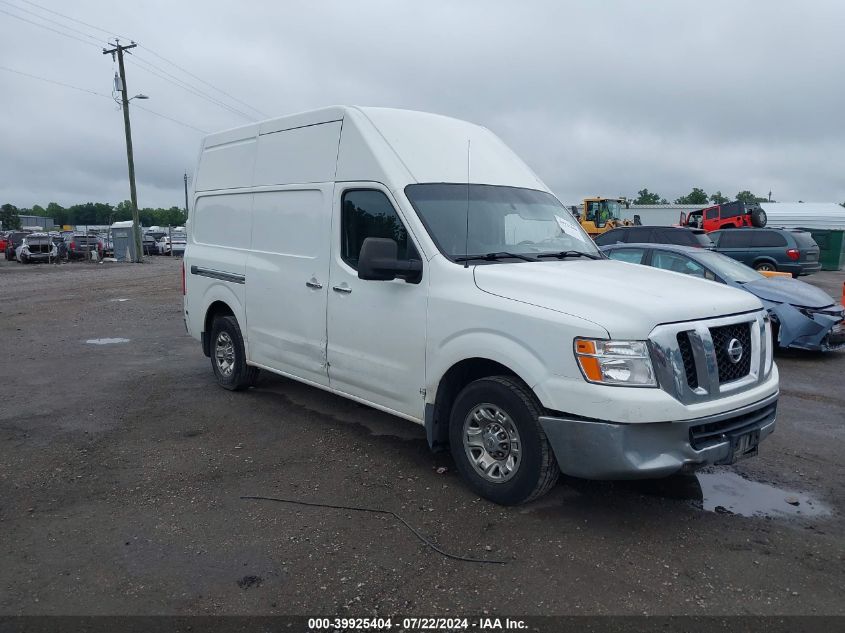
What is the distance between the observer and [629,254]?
402 inches

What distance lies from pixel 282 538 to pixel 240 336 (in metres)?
3.28

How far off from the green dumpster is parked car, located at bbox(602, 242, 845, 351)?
72.5 feet

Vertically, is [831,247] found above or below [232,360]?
above

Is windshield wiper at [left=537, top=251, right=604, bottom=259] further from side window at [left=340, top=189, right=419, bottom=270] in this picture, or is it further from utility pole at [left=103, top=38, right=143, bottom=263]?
utility pole at [left=103, top=38, right=143, bottom=263]

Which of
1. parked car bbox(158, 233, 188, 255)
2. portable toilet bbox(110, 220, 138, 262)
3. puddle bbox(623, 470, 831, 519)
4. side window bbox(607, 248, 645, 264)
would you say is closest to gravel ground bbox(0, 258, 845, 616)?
puddle bbox(623, 470, 831, 519)

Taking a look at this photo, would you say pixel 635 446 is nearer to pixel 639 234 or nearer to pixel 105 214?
pixel 639 234

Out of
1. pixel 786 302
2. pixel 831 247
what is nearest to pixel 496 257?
pixel 786 302

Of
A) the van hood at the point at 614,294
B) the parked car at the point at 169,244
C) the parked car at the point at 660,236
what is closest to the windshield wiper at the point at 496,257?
the van hood at the point at 614,294

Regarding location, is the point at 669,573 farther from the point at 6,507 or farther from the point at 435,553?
the point at 6,507

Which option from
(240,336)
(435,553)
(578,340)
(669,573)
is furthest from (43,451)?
(669,573)

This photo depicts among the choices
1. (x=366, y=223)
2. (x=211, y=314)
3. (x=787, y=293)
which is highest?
(x=366, y=223)

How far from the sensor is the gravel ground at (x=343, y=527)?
3312mm

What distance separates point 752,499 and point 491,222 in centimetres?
261

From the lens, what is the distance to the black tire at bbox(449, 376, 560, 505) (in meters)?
3.96
